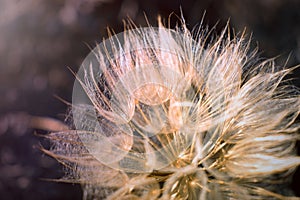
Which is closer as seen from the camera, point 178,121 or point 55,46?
point 178,121

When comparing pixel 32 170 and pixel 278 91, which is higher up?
pixel 278 91

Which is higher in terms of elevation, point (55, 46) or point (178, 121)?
point (55, 46)

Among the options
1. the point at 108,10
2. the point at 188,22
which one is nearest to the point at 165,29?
the point at 188,22

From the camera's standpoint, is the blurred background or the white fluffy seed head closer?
the white fluffy seed head

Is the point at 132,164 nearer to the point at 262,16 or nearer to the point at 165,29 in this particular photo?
the point at 165,29
